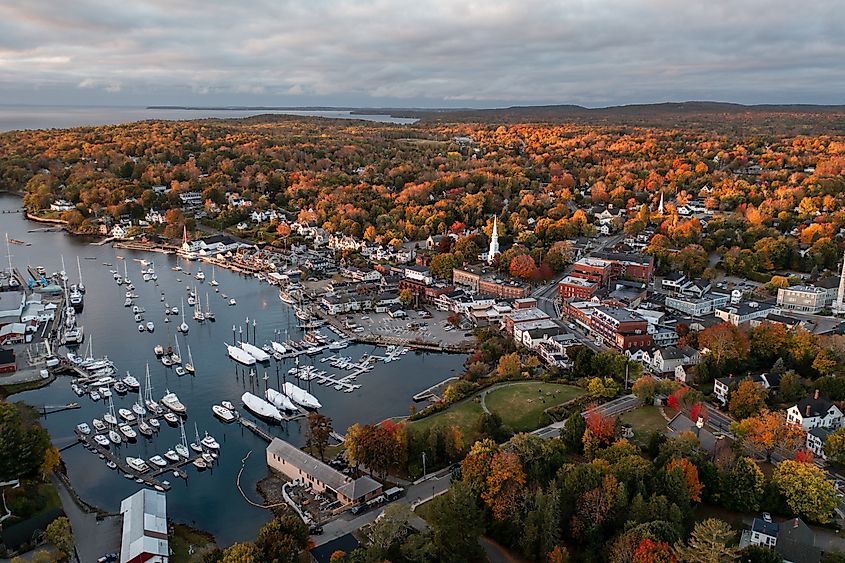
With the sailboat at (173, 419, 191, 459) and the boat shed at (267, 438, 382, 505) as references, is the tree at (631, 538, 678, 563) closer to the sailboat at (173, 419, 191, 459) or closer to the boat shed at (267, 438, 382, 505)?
the boat shed at (267, 438, 382, 505)

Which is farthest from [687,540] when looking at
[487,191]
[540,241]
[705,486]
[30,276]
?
[487,191]

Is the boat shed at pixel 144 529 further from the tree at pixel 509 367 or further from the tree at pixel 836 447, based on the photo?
the tree at pixel 836 447

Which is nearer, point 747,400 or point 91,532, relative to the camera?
point 91,532

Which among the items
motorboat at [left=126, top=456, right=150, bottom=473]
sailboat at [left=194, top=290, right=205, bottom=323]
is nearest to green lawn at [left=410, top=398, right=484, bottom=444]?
motorboat at [left=126, top=456, right=150, bottom=473]

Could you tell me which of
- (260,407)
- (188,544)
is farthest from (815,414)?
(188,544)

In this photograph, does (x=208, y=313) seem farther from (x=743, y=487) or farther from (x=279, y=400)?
(x=743, y=487)
